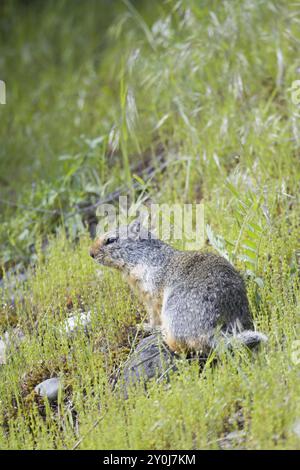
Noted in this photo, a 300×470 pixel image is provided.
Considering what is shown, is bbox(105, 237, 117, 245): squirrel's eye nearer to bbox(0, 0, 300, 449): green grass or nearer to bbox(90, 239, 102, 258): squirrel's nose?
bbox(90, 239, 102, 258): squirrel's nose

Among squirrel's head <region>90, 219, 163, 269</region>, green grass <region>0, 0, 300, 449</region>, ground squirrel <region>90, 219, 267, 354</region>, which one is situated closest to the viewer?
green grass <region>0, 0, 300, 449</region>

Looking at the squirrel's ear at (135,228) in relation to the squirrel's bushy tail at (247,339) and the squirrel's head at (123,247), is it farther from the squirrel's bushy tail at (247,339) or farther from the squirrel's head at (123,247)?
the squirrel's bushy tail at (247,339)

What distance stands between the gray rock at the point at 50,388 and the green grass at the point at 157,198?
68mm

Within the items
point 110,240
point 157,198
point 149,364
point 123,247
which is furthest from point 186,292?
point 157,198

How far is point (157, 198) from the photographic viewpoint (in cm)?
644

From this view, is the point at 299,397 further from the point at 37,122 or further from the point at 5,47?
the point at 5,47

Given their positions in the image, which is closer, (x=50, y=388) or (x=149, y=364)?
(x=149, y=364)

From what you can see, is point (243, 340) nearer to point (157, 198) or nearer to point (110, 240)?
point (110, 240)

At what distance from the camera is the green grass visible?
3855 millimetres

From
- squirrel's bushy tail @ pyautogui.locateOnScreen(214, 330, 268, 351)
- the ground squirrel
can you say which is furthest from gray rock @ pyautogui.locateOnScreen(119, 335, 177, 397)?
squirrel's bushy tail @ pyautogui.locateOnScreen(214, 330, 268, 351)

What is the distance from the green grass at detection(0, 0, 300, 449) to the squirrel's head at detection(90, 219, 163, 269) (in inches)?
8.6

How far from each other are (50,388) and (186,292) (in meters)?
1.04

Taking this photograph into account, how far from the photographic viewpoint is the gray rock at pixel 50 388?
4641mm

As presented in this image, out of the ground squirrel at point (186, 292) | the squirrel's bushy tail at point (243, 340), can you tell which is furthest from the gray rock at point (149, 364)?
the squirrel's bushy tail at point (243, 340)
